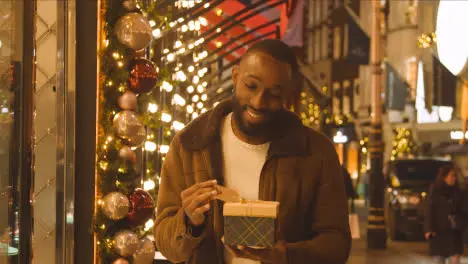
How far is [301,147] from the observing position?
3600mm

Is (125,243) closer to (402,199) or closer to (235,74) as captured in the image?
(235,74)

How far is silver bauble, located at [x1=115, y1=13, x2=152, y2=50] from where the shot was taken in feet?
16.6

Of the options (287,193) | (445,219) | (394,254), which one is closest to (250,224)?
(287,193)

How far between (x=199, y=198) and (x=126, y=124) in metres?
1.93

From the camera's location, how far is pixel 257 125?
11.5ft

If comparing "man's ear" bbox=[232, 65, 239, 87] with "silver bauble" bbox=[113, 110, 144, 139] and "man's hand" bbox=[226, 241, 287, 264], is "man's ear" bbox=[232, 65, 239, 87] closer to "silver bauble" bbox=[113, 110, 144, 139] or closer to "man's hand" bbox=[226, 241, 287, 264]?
"man's hand" bbox=[226, 241, 287, 264]

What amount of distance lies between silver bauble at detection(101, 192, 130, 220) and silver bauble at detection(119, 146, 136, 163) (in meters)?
0.27

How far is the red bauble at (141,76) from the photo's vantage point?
5.21 m

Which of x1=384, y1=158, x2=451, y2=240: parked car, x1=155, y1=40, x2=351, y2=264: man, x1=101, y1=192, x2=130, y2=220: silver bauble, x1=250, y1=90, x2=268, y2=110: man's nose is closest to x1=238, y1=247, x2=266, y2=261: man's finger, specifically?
x1=155, y1=40, x2=351, y2=264: man

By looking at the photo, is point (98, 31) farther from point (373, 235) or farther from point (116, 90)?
point (373, 235)

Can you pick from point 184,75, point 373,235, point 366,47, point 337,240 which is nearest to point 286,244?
point 337,240

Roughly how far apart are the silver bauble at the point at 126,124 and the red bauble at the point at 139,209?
1.29ft

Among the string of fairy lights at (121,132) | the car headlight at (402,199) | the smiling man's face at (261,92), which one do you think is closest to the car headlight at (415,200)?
the car headlight at (402,199)

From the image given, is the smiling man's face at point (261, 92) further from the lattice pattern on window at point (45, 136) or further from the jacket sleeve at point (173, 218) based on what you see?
the lattice pattern on window at point (45, 136)
